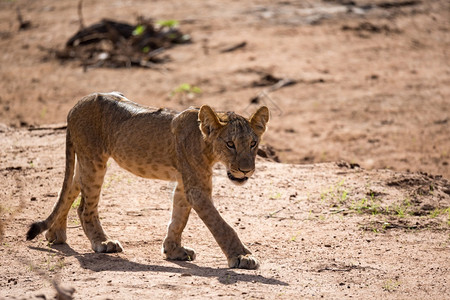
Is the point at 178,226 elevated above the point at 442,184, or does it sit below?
above

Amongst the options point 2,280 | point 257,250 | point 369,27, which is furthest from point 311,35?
point 2,280

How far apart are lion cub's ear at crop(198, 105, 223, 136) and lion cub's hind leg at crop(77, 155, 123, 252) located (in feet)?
3.96

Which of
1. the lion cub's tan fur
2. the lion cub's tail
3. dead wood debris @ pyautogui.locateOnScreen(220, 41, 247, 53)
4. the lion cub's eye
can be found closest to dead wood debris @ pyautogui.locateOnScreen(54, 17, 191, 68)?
dead wood debris @ pyautogui.locateOnScreen(220, 41, 247, 53)

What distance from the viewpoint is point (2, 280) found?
5.89 metres

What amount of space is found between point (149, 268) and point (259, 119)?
1.65 m

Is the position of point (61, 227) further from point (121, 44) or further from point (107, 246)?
point (121, 44)

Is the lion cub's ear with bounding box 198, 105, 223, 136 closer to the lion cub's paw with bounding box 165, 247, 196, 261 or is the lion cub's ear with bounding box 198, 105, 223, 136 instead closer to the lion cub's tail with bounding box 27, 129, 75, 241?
the lion cub's paw with bounding box 165, 247, 196, 261

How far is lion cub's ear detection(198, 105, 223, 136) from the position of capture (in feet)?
20.4

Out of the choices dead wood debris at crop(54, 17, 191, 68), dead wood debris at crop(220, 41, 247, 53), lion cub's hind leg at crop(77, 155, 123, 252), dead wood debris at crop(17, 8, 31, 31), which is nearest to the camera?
lion cub's hind leg at crop(77, 155, 123, 252)

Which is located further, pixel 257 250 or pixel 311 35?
pixel 311 35

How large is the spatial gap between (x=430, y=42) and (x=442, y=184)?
9.15 metres

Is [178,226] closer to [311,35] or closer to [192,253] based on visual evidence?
[192,253]

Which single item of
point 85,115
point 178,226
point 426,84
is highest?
point 85,115

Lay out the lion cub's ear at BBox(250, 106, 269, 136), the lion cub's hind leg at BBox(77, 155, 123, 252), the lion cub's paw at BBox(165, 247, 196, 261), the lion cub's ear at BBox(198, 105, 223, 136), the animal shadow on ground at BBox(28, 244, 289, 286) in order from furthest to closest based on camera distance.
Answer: the lion cub's hind leg at BBox(77, 155, 123, 252) < the lion cub's paw at BBox(165, 247, 196, 261) < the lion cub's ear at BBox(250, 106, 269, 136) < the lion cub's ear at BBox(198, 105, 223, 136) < the animal shadow on ground at BBox(28, 244, 289, 286)
